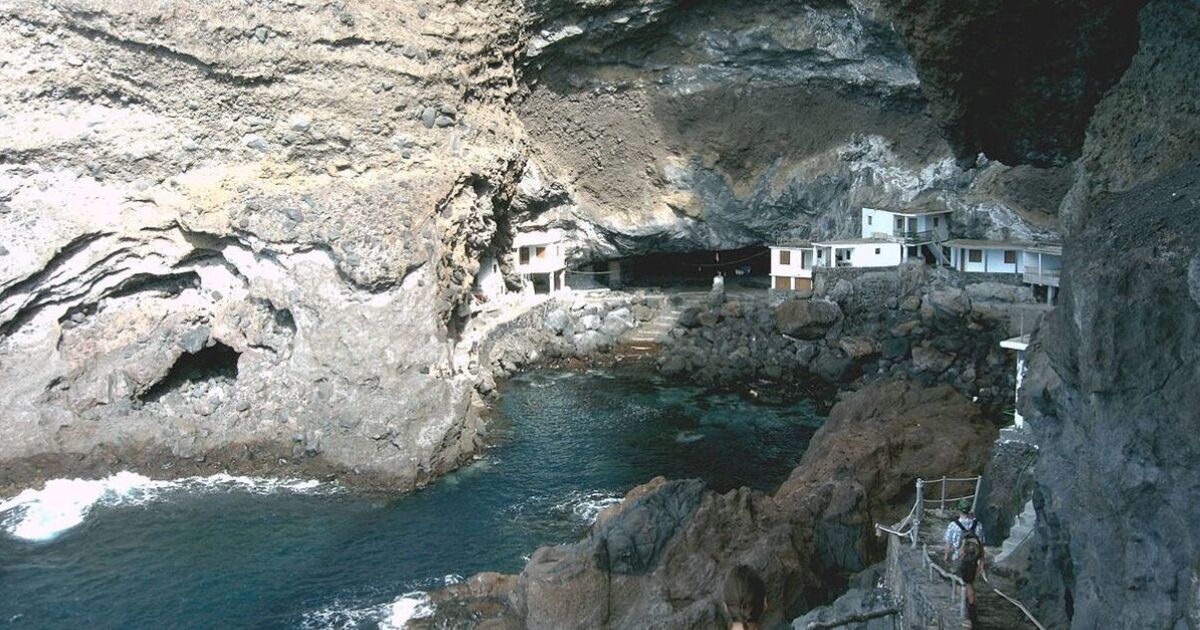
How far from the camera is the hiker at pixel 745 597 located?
49.6 feet

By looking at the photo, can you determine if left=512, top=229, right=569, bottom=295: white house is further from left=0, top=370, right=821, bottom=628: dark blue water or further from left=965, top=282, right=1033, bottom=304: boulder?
left=965, top=282, right=1033, bottom=304: boulder

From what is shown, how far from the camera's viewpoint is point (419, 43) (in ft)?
96.8

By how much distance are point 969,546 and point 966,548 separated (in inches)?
2.2

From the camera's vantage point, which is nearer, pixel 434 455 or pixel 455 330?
pixel 434 455

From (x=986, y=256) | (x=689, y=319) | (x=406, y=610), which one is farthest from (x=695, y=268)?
(x=406, y=610)

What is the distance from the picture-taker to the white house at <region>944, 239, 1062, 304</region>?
3166 centimetres

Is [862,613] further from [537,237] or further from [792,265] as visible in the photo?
[537,237]

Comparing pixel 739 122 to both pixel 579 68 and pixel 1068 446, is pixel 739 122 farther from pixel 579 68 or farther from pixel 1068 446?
pixel 1068 446

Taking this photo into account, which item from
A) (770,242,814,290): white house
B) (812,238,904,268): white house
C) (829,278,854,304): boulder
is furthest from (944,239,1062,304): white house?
→ (770,242,814,290): white house

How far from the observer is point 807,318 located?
112 ft

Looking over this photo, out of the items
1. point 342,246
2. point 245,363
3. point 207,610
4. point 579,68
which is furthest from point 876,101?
point 207,610

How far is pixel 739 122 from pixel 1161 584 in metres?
29.5

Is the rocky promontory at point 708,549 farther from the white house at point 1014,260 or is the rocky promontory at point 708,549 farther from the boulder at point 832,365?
the white house at point 1014,260

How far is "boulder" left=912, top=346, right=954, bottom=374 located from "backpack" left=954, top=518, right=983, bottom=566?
20127mm
